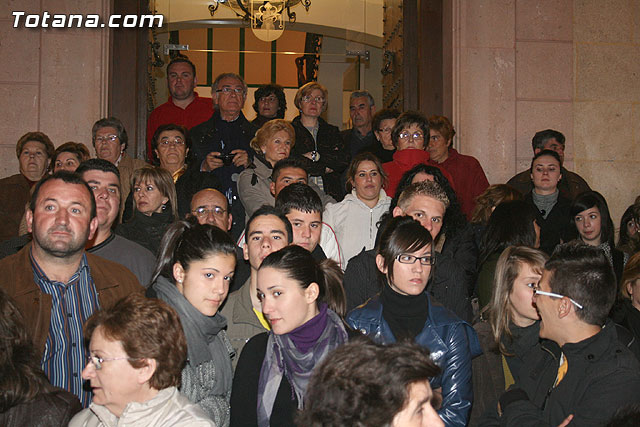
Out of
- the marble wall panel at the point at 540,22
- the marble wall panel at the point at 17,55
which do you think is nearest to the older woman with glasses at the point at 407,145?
the marble wall panel at the point at 540,22

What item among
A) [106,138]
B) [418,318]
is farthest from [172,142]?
[418,318]

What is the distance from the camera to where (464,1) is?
902 cm

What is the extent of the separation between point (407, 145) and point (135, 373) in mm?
4363

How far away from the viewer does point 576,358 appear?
348cm

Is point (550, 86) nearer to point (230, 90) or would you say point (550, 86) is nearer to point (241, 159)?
point (230, 90)

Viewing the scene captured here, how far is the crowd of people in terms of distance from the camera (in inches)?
124

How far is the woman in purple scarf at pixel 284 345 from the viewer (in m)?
3.71

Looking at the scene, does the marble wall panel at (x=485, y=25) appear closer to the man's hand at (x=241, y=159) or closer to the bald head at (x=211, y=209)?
the man's hand at (x=241, y=159)

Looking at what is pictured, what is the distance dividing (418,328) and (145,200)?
8.56 feet

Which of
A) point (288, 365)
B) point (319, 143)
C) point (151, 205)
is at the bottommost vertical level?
point (288, 365)

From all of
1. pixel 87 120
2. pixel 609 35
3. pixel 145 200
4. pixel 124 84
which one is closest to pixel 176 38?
pixel 124 84

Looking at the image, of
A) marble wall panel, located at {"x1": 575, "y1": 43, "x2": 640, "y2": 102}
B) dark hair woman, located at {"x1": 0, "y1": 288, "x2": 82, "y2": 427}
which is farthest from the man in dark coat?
dark hair woman, located at {"x1": 0, "y1": 288, "x2": 82, "y2": 427}

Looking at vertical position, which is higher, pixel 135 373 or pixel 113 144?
pixel 113 144

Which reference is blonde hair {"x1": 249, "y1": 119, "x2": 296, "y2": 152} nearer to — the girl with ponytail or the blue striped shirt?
the girl with ponytail
